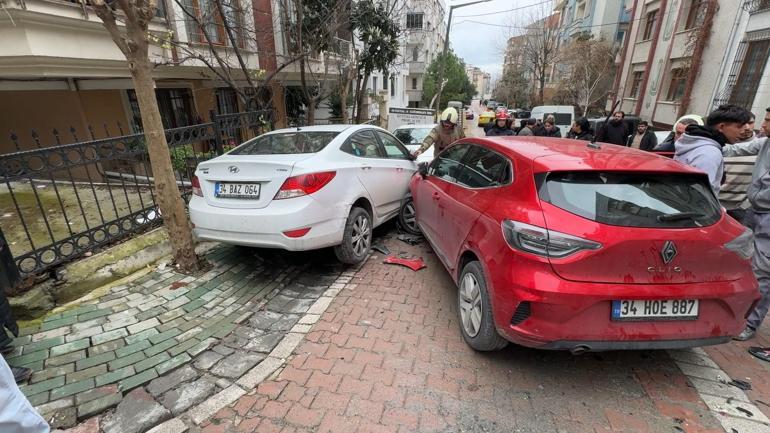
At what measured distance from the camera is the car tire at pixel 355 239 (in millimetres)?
3928

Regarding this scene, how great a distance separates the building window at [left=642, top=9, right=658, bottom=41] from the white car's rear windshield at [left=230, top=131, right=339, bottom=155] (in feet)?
77.8

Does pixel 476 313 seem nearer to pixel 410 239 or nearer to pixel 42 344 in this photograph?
pixel 410 239

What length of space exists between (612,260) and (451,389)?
4.32 ft

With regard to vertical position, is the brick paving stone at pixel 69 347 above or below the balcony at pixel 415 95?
below

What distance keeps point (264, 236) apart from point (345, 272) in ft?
3.61

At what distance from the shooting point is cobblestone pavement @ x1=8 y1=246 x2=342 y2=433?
7.68 feet

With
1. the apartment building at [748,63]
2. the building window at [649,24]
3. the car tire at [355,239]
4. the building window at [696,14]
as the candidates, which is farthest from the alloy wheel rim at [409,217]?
the building window at [649,24]

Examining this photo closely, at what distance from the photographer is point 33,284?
3.23 meters

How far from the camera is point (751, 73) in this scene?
1191 cm

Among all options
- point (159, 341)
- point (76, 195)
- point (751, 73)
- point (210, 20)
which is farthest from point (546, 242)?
point (751, 73)

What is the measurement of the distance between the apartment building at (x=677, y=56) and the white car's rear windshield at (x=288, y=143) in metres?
14.8

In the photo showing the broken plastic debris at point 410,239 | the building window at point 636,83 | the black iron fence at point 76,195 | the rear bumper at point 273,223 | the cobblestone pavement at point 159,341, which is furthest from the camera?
the building window at point 636,83

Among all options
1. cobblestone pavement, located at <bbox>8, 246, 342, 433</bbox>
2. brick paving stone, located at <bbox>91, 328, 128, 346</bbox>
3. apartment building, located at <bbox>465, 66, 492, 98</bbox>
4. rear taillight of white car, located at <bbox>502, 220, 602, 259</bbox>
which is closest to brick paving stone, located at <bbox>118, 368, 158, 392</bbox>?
cobblestone pavement, located at <bbox>8, 246, 342, 433</bbox>

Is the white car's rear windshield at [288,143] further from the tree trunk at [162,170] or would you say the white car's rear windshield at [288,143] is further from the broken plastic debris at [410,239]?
the broken plastic debris at [410,239]
